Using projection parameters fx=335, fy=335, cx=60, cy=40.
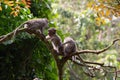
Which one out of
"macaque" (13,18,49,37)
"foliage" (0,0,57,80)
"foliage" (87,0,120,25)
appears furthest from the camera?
"foliage" (87,0,120,25)

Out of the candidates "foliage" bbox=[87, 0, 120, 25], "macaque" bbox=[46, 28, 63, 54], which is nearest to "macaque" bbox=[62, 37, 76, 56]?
"macaque" bbox=[46, 28, 63, 54]

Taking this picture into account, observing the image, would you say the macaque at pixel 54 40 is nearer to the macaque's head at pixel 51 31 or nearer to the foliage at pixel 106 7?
the macaque's head at pixel 51 31

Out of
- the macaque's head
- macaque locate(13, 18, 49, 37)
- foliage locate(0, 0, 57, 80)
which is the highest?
macaque locate(13, 18, 49, 37)

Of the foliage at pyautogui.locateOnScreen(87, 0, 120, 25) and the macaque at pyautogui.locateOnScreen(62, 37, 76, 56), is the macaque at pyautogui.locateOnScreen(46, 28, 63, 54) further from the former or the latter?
the foliage at pyautogui.locateOnScreen(87, 0, 120, 25)

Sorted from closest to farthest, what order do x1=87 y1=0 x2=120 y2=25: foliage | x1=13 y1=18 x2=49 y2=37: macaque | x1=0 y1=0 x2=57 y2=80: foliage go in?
x1=13 y1=18 x2=49 y2=37: macaque → x1=0 y1=0 x2=57 y2=80: foliage → x1=87 y1=0 x2=120 y2=25: foliage

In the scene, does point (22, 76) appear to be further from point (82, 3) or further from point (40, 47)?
point (82, 3)

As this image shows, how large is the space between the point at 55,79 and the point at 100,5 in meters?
0.92

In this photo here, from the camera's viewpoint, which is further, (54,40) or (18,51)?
(18,51)

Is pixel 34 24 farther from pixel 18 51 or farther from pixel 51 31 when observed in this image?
pixel 18 51

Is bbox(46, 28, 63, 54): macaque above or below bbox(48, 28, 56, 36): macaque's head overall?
below

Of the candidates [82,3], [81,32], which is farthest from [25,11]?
[82,3]

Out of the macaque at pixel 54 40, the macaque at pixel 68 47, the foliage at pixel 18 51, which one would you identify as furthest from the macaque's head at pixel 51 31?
the foliage at pixel 18 51

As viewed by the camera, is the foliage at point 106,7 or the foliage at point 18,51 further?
the foliage at point 106,7

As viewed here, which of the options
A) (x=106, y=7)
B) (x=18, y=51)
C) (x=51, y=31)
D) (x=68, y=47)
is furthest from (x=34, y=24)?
(x=106, y=7)
